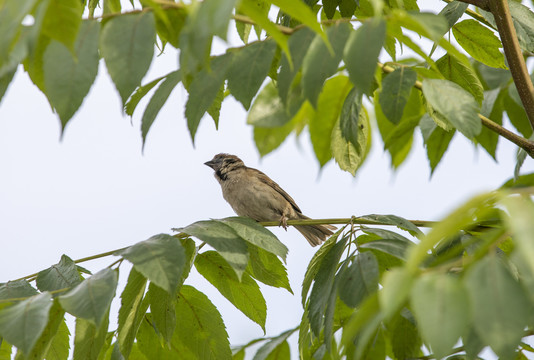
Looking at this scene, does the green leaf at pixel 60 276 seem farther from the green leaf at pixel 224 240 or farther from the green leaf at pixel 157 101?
the green leaf at pixel 157 101

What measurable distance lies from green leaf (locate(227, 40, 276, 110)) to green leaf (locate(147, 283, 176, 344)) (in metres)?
0.95

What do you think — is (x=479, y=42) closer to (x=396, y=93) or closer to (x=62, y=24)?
(x=396, y=93)

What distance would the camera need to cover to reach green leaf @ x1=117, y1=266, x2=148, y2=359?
276 centimetres

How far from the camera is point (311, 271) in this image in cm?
286

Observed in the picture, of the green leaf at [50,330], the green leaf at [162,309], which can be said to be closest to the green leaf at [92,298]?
the green leaf at [50,330]

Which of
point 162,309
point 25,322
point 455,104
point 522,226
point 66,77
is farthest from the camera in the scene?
point 162,309

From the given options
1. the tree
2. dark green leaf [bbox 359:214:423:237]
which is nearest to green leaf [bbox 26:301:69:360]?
the tree

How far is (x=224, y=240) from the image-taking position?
2.71 metres

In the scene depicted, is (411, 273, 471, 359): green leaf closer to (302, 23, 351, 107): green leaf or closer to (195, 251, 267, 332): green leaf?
(302, 23, 351, 107): green leaf

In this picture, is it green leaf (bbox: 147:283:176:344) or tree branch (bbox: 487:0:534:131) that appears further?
green leaf (bbox: 147:283:176:344)

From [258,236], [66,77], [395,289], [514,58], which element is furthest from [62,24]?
[514,58]

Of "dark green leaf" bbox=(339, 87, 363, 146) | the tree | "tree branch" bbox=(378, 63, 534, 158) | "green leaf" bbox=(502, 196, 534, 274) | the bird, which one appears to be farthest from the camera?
the bird

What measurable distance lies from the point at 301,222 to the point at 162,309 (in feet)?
2.44

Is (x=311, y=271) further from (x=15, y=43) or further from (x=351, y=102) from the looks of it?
(x=15, y=43)
